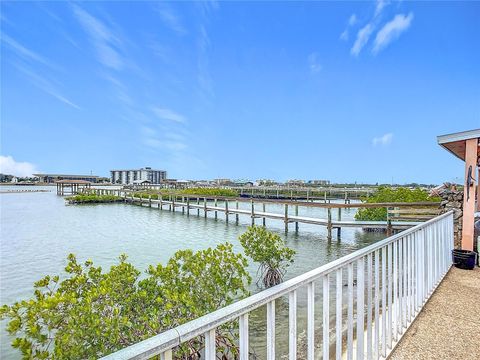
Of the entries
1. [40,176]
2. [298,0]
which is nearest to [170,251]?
[298,0]

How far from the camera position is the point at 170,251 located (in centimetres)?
942

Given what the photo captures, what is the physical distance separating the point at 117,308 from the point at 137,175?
308 feet

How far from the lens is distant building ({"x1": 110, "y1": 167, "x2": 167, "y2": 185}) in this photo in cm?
9062

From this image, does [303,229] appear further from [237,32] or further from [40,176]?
[40,176]

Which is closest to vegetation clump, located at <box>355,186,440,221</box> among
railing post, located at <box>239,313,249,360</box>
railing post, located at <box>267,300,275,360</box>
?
railing post, located at <box>267,300,275,360</box>

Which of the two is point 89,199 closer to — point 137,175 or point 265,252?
point 265,252

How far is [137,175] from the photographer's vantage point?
9112 cm

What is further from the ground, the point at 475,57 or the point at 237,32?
→ the point at 237,32

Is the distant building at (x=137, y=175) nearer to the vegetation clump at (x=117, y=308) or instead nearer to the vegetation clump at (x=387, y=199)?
the vegetation clump at (x=387, y=199)

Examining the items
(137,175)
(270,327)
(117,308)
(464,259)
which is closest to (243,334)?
(270,327)

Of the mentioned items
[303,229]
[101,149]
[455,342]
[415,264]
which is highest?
[101,149]

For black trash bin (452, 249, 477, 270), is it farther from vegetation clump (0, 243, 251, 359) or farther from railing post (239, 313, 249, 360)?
railing post (239, 313, 249, 360)

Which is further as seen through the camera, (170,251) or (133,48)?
(133,48)

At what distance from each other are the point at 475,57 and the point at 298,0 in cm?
892
